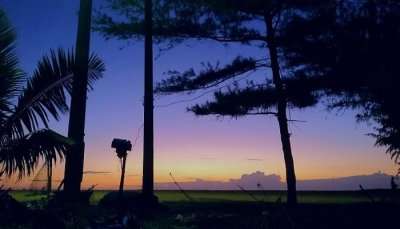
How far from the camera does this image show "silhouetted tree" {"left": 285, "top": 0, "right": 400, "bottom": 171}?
29.8 ft

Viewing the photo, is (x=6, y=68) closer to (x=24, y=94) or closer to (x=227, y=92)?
(x=24, y=94)

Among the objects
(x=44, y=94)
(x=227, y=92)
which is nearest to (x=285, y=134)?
(x=227, y=92)

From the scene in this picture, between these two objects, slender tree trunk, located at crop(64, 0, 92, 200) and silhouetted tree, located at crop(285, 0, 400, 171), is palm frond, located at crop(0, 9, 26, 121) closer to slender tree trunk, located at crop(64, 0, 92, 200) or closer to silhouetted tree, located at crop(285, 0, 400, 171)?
slender tree trunk, located at crop(64, 0, 92, 200)

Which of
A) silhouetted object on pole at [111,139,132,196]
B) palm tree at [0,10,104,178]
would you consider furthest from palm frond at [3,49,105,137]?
silhouetted object on pole at [111,139,132,196]

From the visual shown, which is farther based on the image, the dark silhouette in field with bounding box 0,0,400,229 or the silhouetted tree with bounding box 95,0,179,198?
the silhouetted tree with bounding box 95,0,179,198

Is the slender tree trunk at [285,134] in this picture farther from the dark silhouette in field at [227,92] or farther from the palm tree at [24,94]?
the palm tree at [24,94]

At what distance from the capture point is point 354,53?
10.0 metres

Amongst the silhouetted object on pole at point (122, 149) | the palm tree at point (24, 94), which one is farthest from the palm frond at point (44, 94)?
the silhouetted object on pole at point (122, 149)

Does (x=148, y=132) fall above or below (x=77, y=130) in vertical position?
above

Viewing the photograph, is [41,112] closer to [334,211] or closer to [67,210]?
[67,210]

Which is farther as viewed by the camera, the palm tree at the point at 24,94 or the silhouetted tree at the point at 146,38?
the silhouetted tree at the point at 146,38

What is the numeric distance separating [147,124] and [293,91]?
4750mm

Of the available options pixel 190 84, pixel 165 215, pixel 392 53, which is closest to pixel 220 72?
pixel 190 84

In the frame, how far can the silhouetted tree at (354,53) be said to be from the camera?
909cm
